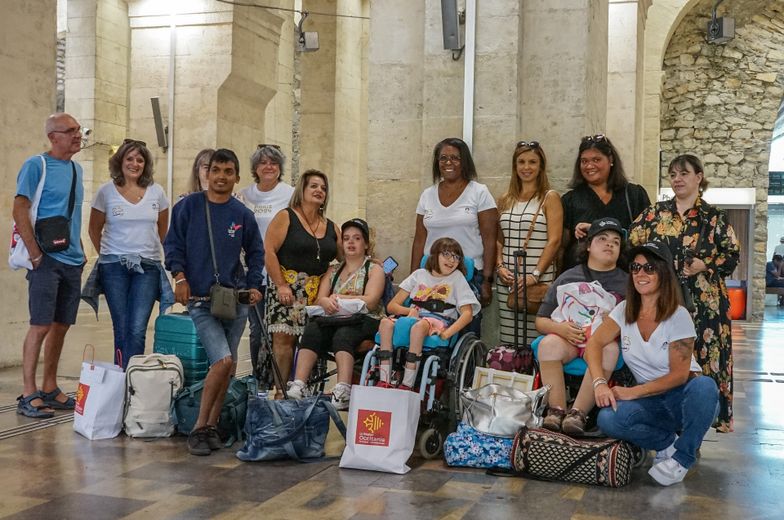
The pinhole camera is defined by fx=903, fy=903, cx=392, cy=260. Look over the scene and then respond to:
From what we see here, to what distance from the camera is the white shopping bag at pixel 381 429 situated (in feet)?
14.4

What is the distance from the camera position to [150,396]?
518cm

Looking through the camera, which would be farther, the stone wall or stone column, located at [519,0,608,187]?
the stone wall

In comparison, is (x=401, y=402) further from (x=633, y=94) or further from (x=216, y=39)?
(x=633, y=94)

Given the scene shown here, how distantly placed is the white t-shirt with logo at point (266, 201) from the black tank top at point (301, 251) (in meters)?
0.54

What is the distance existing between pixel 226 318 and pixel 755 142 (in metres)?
14.7

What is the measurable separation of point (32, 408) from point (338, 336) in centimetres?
205

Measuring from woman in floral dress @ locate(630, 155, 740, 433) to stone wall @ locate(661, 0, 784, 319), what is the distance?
1239cm

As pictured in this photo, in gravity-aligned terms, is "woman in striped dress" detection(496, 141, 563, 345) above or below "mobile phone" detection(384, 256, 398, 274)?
above

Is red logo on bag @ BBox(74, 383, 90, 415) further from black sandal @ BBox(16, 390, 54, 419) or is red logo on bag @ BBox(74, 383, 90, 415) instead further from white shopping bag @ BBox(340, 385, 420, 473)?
white shopping bag @ BBox(340, 385, 420, 473)

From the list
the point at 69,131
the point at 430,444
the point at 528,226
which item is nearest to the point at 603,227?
the point at 528,226

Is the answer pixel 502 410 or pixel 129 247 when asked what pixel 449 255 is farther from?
pixel 129 247

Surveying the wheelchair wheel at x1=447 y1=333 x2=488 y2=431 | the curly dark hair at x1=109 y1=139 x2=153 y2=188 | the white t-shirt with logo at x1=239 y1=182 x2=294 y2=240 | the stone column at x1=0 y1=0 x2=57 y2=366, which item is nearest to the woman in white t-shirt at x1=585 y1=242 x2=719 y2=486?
the wheelchair wheel at x1=447 y1=333 x2=488 y2=431

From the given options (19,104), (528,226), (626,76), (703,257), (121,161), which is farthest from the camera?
(626,76)

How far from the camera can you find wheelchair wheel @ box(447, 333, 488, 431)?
4.92 metres
